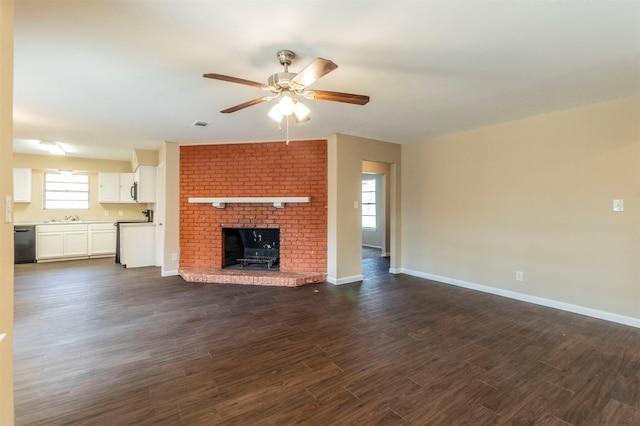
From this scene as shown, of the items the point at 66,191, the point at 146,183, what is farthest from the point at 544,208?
the point at 66,191

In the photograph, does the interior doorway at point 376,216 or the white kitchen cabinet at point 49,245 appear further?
the interior doorway at point 376,216

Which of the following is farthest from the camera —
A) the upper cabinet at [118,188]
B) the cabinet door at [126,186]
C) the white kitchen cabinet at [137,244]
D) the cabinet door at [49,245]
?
the cabinet door at [126,186]

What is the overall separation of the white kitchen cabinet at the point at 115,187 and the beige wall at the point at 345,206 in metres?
5.22

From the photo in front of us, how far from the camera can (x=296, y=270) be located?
4.93 meters

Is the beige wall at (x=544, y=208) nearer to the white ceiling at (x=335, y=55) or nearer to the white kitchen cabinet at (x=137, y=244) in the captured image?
the white ceiling at (x=335, y=55)

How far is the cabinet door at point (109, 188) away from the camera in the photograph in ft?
21.9

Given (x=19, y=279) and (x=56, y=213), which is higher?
(x=56, y=213)

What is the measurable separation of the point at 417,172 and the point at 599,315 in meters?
3.07

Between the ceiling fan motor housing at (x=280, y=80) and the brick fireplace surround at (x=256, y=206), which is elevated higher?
the ceiling fan motor housing at (x=280, y=80)

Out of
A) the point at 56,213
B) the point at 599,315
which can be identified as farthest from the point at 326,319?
the point at 56,213

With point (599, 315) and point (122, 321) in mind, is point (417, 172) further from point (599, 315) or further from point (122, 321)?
point (122, 321)

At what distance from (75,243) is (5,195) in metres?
6.79

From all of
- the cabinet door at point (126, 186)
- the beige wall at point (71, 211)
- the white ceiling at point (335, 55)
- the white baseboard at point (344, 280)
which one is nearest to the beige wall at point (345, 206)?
the white baseboard at point (344, 280)

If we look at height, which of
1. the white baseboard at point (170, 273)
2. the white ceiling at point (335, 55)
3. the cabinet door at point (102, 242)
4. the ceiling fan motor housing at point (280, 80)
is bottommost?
the white baseboard at point (170, 273)
